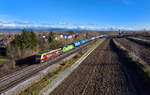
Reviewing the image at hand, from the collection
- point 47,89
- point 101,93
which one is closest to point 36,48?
point 47,89

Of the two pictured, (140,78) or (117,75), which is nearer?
(140,78)

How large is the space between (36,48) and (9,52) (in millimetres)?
10379

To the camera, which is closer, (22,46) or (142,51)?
(142,51)

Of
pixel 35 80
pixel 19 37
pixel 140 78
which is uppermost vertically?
pixel 19 37

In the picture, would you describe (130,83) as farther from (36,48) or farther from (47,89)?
(36,48)

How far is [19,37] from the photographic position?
41.7 m

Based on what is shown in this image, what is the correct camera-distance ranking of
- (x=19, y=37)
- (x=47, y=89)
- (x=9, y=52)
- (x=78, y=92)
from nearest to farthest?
(x=78, y=92) → (x=47, y=89) → (x=9, y=52) → (x=19, y=37)

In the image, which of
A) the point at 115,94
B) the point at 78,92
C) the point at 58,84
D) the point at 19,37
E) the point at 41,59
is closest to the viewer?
the point at 115,94

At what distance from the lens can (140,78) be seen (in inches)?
593

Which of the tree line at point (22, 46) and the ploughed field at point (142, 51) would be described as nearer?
the ploughed field at point (142, 51)

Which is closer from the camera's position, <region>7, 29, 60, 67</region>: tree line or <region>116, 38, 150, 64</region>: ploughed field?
<region>116, 38, 150, 64</region>: ploughed field

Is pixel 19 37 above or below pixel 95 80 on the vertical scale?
above

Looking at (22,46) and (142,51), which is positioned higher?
(22,46)

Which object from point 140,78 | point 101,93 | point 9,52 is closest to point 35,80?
point 101,93
